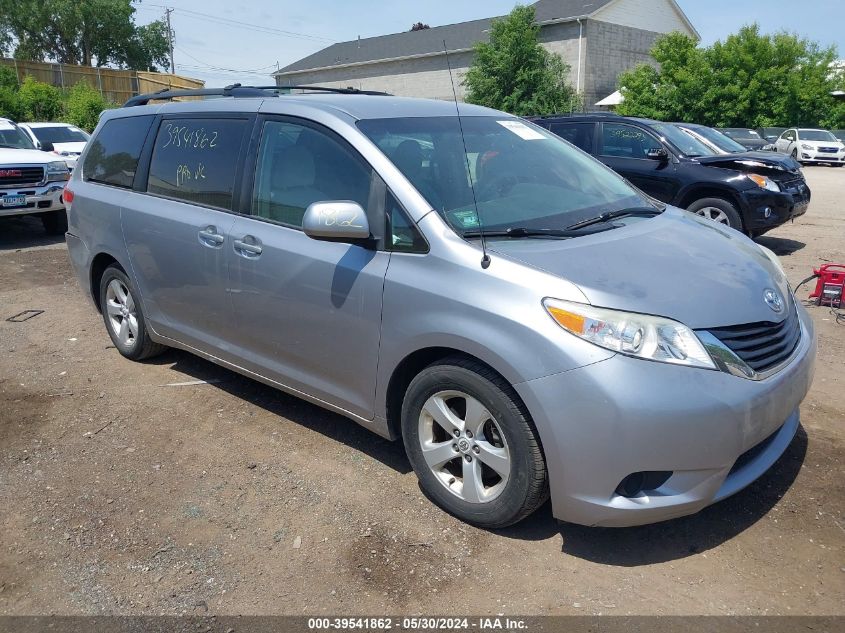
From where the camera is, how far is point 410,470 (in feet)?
12.6

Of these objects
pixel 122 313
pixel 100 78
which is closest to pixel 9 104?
pixel 100 78

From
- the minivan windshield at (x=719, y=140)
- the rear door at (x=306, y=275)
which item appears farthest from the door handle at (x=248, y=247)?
the minivan windshield at (x=719, y=140)

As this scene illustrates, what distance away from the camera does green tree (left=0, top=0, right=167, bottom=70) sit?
58.6 meters

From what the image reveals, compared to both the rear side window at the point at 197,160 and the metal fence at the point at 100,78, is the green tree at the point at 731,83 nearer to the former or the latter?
the metal fence at the point at 100,78

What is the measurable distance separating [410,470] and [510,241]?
1375mm

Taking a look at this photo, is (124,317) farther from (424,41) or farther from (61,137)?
(424,41)

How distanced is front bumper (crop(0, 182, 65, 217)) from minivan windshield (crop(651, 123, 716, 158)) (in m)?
8.60

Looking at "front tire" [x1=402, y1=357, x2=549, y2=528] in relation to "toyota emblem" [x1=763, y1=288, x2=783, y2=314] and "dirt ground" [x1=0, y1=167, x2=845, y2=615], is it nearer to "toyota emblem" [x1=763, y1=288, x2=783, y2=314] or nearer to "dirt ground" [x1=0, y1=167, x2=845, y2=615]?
"dirt ground" [x1=0, y1=167, x2=845, y2=615]

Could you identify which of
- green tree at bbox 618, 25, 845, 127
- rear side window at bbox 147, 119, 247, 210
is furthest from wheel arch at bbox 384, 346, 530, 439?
green tree at bbox 618, 25, 845, 127

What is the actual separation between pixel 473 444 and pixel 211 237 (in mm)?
2041

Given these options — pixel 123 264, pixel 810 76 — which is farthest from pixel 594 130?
pixel 810 76

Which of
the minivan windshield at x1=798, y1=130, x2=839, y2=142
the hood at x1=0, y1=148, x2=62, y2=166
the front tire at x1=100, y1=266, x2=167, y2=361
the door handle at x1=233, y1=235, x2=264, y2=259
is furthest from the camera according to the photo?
the minivan windshield at x1=798, y1=130, x2=839, y2=142

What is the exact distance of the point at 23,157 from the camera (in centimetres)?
1094

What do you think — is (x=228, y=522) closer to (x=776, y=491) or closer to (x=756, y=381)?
(x=756, y=381)
